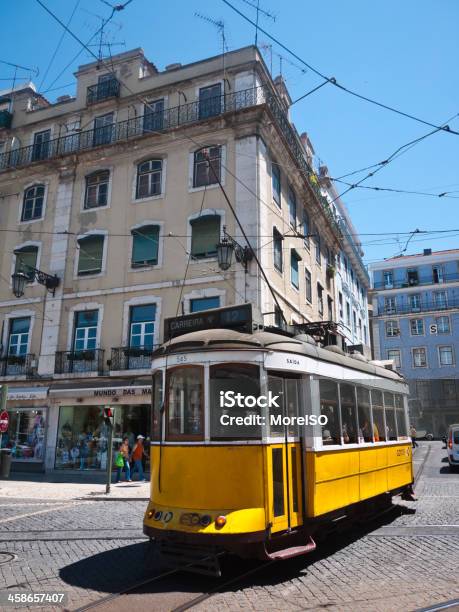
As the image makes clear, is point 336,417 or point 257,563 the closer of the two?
point 257,563

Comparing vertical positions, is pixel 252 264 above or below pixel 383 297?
below

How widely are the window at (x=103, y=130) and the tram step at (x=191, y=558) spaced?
1947 cm

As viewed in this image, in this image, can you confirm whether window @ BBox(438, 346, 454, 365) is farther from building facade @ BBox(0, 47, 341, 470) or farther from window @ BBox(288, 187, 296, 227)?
window @ BBox(288, 187, 296, 227)

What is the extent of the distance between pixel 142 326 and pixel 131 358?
4.17 ft

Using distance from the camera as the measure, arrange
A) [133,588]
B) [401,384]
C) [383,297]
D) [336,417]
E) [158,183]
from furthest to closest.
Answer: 1. [383,297]
2. [158,183]
3. [401,384]
4. [336,417]
5. [133,588]

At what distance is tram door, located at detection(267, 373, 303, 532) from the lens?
612 cm

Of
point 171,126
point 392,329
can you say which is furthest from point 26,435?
point 392,329

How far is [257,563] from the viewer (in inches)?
255

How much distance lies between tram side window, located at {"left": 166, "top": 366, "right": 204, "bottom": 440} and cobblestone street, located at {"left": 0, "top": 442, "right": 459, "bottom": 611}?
1.59 metres

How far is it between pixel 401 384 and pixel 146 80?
17.8 metres

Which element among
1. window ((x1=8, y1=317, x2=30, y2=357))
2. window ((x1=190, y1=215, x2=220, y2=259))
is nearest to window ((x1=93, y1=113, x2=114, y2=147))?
window ((x1=190, y1=215, x2=220, y2=259))

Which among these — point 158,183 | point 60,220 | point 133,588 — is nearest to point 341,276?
point 158,183

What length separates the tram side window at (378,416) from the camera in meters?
8.88

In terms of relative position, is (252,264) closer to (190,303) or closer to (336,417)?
(190,303)
